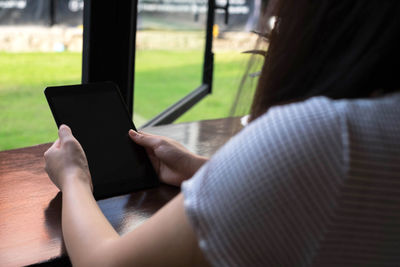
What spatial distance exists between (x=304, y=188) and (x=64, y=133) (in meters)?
0.50

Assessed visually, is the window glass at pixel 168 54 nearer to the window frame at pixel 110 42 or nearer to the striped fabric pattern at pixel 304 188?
the window frame at pixel 110 42

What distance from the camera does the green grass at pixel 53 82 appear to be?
4.94m

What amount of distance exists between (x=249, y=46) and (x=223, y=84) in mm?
6265

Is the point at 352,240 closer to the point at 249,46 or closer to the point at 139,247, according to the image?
the point at 139,247

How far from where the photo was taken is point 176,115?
96.1 inches

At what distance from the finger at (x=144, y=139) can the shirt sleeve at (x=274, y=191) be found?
0.49 m

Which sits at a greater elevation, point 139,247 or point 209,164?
point 209,164

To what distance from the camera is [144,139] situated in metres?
1.01

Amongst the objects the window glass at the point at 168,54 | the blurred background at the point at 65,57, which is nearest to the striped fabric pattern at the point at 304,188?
the window glass at the point at 168,54

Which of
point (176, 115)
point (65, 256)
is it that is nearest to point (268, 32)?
point (65, 256)

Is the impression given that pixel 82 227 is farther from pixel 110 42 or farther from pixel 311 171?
pixel 110 42

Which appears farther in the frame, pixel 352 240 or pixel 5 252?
pixel 5 252

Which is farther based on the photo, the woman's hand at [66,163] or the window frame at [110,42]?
the window frame at [110,42]

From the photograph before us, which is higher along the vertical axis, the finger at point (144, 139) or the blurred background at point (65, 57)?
the finger at point (144, 139)
